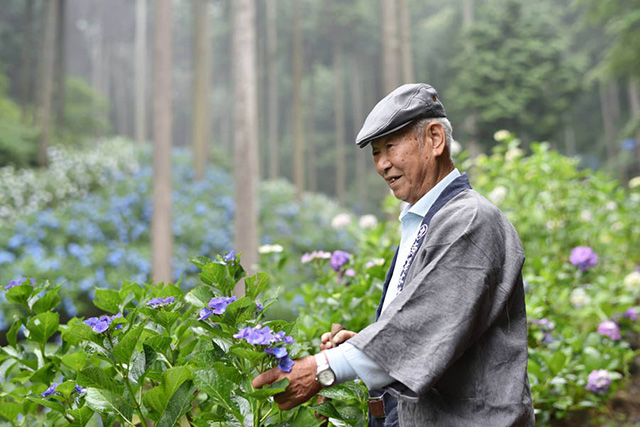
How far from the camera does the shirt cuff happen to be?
4.21ft

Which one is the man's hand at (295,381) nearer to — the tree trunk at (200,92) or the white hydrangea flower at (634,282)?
the white hydrangea flower at (634,282)

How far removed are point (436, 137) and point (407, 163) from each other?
103mm

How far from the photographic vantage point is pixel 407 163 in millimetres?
1523

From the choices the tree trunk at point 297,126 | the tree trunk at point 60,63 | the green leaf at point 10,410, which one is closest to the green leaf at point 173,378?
the green leaf at point 10,410

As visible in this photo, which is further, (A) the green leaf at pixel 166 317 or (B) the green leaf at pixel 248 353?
(A) the green leaf at pixel 166 317

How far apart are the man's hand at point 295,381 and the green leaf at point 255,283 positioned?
0.88 feet

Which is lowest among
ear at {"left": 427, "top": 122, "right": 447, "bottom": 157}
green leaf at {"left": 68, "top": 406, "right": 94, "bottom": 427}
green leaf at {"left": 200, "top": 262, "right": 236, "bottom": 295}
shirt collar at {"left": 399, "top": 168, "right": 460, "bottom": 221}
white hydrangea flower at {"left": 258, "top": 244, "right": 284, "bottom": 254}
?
green leaf at {"left": 68, "top": 406, "right": 94, "bottom": 427}

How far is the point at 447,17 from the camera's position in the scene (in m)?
30.2

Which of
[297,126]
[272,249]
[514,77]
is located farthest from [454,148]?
[514,77]

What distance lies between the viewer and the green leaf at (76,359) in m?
1.72

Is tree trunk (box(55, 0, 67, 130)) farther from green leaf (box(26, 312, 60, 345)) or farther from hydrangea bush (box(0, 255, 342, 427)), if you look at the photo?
hydrangea bush (box(0, 255, 342, 427))

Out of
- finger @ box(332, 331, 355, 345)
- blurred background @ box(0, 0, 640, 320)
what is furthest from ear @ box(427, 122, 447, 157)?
blurred background @ box(0, 0, 640, 320)

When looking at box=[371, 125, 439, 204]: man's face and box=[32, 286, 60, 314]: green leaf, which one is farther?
box=[32, 286, 60, 314]: green leaf

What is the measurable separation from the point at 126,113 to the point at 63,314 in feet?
118
